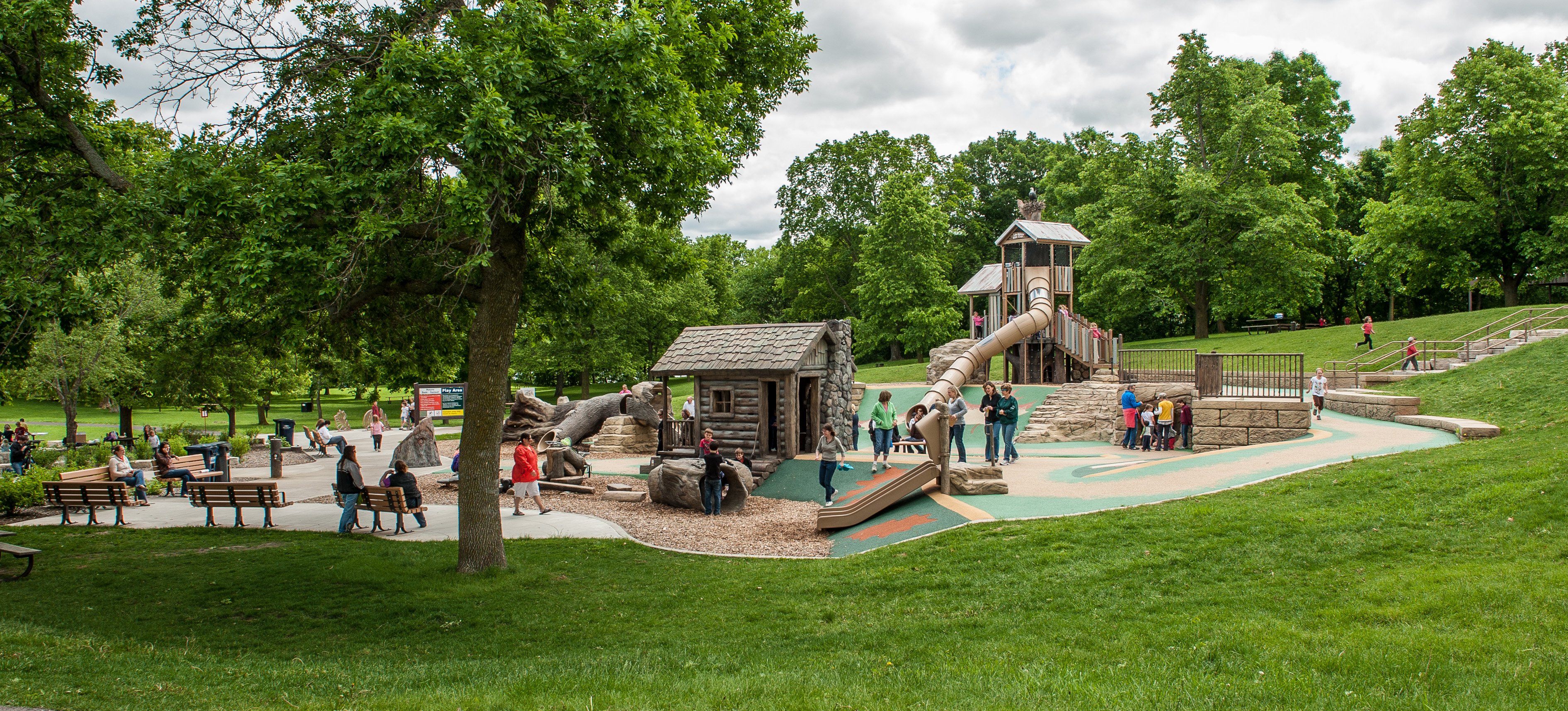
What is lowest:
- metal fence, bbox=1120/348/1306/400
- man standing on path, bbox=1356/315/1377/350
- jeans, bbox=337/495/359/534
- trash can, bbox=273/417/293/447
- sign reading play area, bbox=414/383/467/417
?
jeans, bbox=337/495/359/534

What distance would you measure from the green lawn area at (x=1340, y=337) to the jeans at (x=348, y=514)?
27.6 meters

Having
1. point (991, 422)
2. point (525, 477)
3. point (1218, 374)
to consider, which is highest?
point (1218, 374)

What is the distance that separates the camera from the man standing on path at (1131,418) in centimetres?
2186

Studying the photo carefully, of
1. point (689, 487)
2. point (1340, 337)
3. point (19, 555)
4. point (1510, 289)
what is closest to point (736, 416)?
point (689, 487)

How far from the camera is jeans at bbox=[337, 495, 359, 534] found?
13.9 meters

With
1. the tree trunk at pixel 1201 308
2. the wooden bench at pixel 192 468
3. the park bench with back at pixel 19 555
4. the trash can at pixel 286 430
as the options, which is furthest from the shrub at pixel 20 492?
the tree trunk at pixel 1201 308

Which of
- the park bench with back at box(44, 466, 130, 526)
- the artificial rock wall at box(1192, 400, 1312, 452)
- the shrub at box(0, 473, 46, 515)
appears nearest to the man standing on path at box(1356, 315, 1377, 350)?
the artificial rock wall at box(1192, 400, 1312, 452)

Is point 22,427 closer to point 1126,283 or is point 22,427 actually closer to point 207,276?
point 207,276

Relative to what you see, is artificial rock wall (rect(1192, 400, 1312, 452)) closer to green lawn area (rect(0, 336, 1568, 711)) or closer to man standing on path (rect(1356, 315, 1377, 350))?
green lawn area (rect(0, 336, 1568, 711))

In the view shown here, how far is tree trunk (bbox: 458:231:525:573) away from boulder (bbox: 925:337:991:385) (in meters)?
24.6

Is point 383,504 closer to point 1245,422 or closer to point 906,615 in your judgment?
point 906,615

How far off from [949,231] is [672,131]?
1782 inches

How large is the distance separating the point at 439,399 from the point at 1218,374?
31.3 meters

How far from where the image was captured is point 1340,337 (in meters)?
37.1
